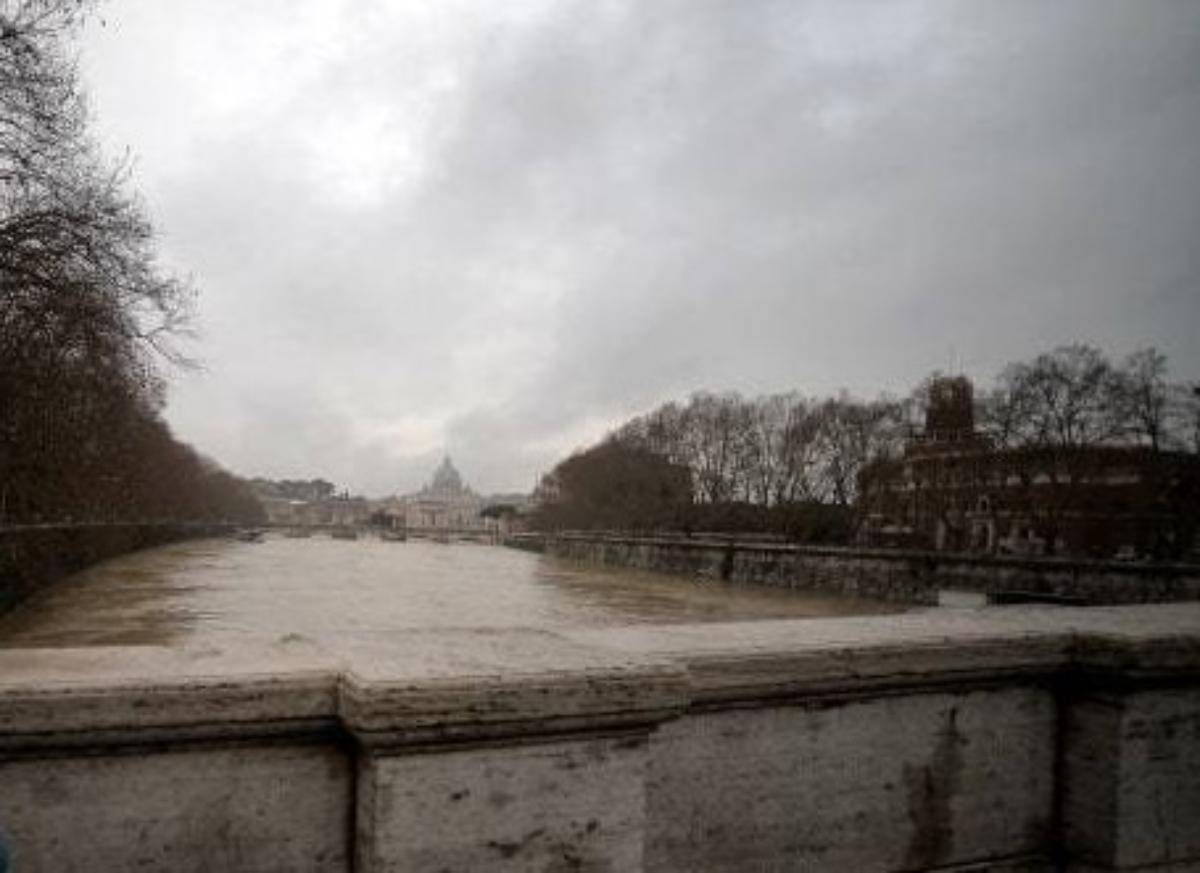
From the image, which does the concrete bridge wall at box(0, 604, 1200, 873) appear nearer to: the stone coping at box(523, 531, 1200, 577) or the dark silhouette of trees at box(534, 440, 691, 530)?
the stone coping at box(523, 531, 1200, 577)


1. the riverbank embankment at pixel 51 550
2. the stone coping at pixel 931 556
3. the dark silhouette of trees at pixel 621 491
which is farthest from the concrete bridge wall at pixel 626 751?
the dark silhouette of trees at pixel 621 491

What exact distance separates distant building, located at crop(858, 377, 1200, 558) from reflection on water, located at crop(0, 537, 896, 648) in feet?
35.2

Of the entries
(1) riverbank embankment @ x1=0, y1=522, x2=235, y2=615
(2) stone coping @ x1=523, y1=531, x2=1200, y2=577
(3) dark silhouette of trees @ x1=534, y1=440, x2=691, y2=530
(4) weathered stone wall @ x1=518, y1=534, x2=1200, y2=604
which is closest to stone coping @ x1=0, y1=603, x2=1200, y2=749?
(4) weathered stone wall @ x1=518, y1=534, x2=1200, y2=604

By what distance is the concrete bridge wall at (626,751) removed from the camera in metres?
2.29

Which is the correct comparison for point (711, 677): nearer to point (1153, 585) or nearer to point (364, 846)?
point (364, 846)

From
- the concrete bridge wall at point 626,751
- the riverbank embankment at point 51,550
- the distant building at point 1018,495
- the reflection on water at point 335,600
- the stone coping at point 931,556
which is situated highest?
the distant building at point 1018,495

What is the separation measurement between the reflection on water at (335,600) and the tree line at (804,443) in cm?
1258

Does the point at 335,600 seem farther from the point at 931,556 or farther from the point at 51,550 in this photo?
the point at 931,556

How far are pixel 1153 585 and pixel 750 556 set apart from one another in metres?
34.2

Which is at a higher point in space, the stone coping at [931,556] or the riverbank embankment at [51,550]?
the stone coping at [931,556]

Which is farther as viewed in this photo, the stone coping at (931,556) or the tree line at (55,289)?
the stone coping at (931,556)

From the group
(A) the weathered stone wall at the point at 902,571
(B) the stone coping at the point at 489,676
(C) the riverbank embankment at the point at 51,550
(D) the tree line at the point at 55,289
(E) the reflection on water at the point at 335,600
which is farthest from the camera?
(A) the weathered stone wall at the point at 902,571

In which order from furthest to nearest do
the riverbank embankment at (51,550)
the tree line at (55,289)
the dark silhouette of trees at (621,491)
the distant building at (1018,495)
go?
the dark silhouette of trees at (621,491) < the distant building at (1018,495) < the riverbank embankment at (51,550) < the tree line at (55,289)

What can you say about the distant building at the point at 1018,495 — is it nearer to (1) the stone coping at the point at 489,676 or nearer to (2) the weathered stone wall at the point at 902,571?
(2) the weathered stone wall at the point at 902,571
